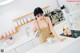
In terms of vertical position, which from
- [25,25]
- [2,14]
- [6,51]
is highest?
[2,14]

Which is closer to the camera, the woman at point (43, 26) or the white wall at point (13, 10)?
the woman at point (43, 26)

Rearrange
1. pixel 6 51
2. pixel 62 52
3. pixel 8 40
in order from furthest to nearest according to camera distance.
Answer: pixel 8 40
pixel 6 51
pixel 62 52

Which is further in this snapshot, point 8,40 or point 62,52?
point 8,40

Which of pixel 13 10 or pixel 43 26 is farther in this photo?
pixel 13 10

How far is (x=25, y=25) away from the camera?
4.38 m

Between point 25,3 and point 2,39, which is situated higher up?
point 25,3

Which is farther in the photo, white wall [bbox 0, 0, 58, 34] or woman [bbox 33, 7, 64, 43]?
white wall [bbox 0, 0, 58, 34]

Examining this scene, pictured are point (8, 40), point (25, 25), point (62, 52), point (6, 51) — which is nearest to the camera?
point (62, 52)

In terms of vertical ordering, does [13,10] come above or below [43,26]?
above

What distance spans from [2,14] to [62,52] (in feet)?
8.92

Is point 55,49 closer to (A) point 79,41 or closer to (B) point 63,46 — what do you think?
(B) point 63,46

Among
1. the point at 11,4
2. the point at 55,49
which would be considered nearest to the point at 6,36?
the point at 11,4

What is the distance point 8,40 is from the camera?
400 centimetres

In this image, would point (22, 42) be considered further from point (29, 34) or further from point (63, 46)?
point (63, 46)
